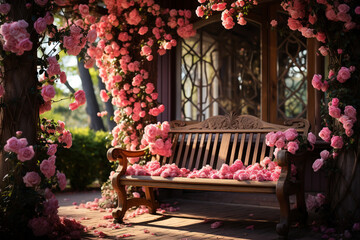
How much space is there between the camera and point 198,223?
412 centimetres

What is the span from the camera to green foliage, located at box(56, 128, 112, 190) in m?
7.11

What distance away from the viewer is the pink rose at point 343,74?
3.48 meters

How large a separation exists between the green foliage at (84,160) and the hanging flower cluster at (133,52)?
1883mm

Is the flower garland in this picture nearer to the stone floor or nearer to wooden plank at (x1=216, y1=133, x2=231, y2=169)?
the stone floor

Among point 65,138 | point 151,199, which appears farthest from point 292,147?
point 65,138

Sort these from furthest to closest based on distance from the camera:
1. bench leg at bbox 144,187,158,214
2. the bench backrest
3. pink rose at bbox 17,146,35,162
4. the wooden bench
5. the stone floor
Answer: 1. bench leg at bbox 144,187,158,214
2. the bench backrest
3. the stone floor
4. the wooden bench
5. pink rose at bbox 17,146,35,162

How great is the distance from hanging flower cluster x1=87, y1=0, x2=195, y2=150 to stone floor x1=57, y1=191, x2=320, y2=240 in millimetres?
1096

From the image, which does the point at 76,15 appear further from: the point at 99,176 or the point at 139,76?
the point at 99,176

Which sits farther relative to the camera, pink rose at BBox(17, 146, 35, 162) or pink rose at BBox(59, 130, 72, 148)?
pink rose at BBox(59, 130, 72, 148)

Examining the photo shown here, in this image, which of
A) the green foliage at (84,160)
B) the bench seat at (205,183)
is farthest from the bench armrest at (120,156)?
the green foliage at (84,160)

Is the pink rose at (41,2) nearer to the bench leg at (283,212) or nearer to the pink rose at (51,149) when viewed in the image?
the pink rose at (51,149)

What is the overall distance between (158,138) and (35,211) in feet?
6.31

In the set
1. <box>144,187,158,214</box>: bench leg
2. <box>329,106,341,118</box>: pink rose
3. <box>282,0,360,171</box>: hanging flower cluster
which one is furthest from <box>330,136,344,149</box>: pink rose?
<box>144,187,158,214</box>: bench leg

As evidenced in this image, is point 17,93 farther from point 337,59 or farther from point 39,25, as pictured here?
point 337,59
